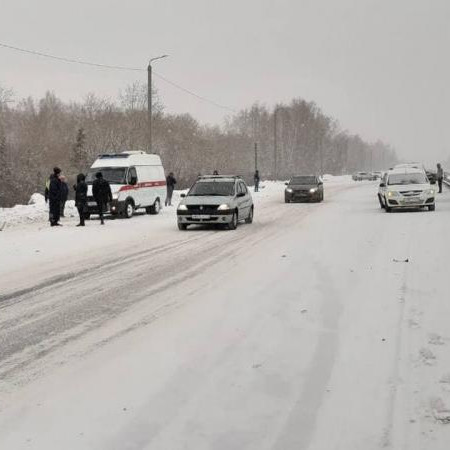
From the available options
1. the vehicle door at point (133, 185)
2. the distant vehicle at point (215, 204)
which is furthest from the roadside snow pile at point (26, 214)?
the distant vehicle at point (215, 204)

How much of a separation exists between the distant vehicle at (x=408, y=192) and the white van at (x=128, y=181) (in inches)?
369

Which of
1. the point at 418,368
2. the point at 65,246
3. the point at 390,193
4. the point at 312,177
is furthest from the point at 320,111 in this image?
the point at 418,368

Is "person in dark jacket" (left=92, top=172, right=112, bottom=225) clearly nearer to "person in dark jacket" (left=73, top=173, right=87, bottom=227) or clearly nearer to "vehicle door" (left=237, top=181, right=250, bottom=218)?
"person in dark jacket" (left=73, top=173, right=87, bottom=227)

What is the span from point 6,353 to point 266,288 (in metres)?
3.89

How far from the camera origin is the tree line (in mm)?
49375

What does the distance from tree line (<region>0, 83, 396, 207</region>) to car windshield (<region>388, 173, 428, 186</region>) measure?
78.5 feet

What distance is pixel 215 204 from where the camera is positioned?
16938mm

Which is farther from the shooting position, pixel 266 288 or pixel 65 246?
pixel 65 246

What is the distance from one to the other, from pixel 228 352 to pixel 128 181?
659 inches

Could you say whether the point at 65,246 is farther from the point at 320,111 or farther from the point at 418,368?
the point at 320,111

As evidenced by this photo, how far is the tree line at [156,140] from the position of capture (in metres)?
49.4

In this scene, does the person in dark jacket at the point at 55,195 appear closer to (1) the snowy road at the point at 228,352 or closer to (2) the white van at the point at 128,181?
(2) the white van at the point at 128,181

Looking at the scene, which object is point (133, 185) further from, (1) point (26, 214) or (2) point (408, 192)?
(2) point (408, 192)

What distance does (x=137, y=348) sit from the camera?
18.2ft
